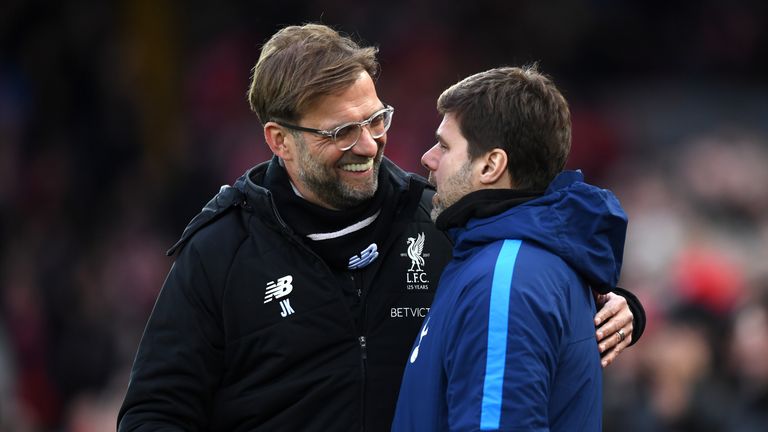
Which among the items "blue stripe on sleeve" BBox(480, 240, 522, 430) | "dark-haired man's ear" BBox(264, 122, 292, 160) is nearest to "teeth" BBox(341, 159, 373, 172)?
"dark-haired man's ear" BBox(264, 122, 292, 160)

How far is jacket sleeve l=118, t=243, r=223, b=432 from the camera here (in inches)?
119

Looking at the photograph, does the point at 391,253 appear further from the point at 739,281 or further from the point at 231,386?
the point at 739,281

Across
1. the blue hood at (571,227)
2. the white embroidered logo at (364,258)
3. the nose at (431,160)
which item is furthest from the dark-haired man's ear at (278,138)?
the blue hood at (571,227)

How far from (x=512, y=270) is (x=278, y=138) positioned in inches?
35.2

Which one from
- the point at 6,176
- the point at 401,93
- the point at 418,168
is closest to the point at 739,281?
the point at 418,168

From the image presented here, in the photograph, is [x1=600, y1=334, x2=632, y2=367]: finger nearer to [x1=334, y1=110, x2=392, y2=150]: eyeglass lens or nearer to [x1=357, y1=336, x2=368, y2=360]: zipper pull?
[x1=357, y1=336, x2=368, y2=360]: zipper pull

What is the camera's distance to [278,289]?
10.2ft

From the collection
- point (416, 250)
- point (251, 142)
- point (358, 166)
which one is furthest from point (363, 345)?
point (251, 142)

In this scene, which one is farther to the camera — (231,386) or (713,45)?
(713,45)

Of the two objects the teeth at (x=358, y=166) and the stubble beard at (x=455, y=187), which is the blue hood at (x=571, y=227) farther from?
the teeth at (x=358, y=166)

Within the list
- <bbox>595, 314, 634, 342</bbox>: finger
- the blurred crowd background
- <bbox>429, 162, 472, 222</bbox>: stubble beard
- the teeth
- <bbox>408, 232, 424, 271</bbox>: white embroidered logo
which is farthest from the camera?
the blurred crowd background

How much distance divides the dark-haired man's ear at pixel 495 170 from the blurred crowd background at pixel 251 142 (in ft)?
9.73

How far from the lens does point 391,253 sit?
3.24m

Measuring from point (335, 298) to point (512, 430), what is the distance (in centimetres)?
80
